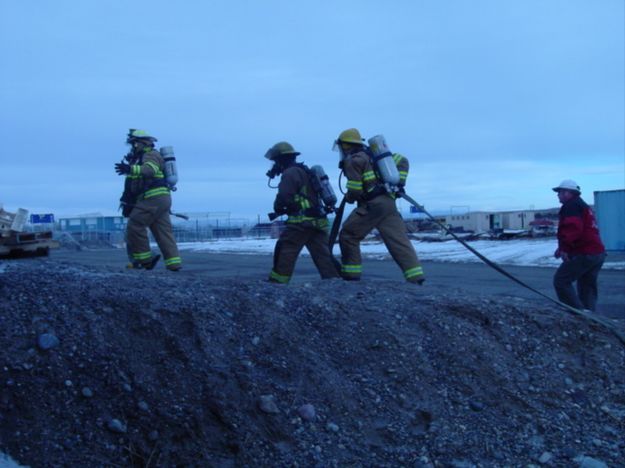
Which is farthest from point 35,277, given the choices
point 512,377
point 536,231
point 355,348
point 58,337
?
point 536,231

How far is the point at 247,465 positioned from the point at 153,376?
740 mm

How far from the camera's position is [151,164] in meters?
9.02

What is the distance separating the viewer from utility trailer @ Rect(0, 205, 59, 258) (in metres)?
8.62

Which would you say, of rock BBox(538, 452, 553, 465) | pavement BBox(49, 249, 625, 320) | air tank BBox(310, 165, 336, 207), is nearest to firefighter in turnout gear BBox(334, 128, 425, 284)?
air tank BBox(310, 165, 336, 207)

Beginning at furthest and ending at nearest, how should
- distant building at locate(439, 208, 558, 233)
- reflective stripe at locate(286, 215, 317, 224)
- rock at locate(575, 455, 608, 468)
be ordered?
distant building at locate(439, 208, 558, 233)
reflective stripe at locate(286, 215, 317, 224)
rock at locate(575, 455, 608, 468)

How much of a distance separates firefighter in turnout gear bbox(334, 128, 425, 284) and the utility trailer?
391 cm

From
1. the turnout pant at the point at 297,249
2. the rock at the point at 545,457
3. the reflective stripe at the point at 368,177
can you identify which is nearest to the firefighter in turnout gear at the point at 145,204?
the turnout pant at the point at 297,249

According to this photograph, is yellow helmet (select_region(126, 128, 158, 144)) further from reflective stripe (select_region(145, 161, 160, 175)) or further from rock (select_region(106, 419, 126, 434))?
rock (select_region(106, 419, 126, 434))

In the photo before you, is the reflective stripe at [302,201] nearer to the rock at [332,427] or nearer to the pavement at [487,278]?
the pavement at [487,278]

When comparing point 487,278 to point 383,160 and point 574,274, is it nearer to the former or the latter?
point 574,274

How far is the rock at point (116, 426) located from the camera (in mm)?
3697

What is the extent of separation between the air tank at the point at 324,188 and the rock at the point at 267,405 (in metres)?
4.22

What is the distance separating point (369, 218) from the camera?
7.47 metres

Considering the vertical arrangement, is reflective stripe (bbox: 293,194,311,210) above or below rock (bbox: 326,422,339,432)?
above
